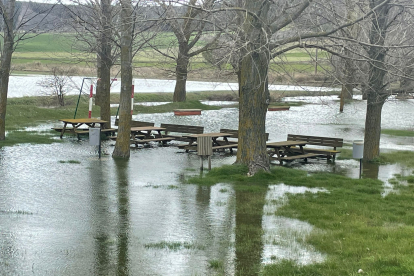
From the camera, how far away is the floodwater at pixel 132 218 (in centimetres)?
769

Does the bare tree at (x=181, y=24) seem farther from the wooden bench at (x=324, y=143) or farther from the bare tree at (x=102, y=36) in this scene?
the wooden bench at (x=324, y=143)

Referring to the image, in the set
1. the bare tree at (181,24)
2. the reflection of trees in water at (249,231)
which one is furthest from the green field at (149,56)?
the reflection of trees in water at (249,231)

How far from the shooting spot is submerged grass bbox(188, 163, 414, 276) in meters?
7.41

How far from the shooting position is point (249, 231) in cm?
941

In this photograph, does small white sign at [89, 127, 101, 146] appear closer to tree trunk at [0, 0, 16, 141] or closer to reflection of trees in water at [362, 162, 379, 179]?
tree trunk at [0, 0, 16, 141]

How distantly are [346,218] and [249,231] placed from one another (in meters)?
1.95

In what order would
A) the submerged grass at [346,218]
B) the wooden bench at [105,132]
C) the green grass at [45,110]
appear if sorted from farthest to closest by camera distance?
1. the green grass at [45,110]
2. the wooden bench at [105,132]
3. the submerged grass at [346,218]

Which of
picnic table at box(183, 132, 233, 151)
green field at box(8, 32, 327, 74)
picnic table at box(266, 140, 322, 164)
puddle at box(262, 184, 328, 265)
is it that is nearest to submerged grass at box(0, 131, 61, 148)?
green field at box(8, 32, 327, 74)

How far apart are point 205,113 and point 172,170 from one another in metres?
20.8

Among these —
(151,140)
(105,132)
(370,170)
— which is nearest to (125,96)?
(151,140)

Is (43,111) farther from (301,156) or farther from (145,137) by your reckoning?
(301,156)

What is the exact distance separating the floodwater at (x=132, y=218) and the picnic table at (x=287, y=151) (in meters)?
0.44

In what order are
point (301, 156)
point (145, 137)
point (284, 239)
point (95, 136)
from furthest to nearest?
1. point (145, 137)
2. point (301, 156)
3. point (95, 136)
4. point (284, 239)

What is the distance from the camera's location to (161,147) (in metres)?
20.8
